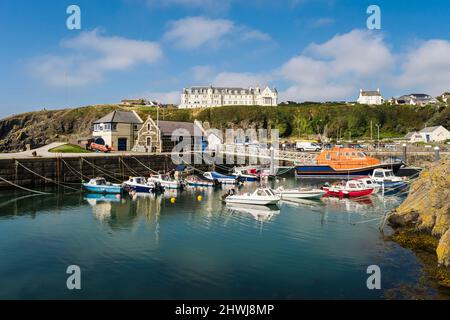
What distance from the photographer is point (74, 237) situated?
26.0 m

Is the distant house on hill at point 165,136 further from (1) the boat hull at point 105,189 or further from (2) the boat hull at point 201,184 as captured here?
(1) the boat hull at point 105,189

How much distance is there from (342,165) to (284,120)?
69.3 metres

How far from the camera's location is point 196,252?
73.5 ft

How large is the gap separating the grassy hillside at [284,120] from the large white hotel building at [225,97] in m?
14.0

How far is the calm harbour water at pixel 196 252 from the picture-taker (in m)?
17.2

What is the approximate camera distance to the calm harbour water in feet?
56.4

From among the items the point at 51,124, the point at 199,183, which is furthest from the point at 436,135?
the point at 51,124

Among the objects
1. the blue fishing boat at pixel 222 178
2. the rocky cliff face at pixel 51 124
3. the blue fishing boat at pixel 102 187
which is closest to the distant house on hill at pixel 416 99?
the rocky cliff face at pixel 51 124

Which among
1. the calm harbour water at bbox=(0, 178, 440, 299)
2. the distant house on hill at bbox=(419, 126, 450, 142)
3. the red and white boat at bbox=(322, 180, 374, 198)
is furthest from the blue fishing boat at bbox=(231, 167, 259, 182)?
the distant house on hill at bbox=(419, 126, 450, 142)

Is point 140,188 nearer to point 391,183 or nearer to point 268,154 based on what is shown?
point 391,183
